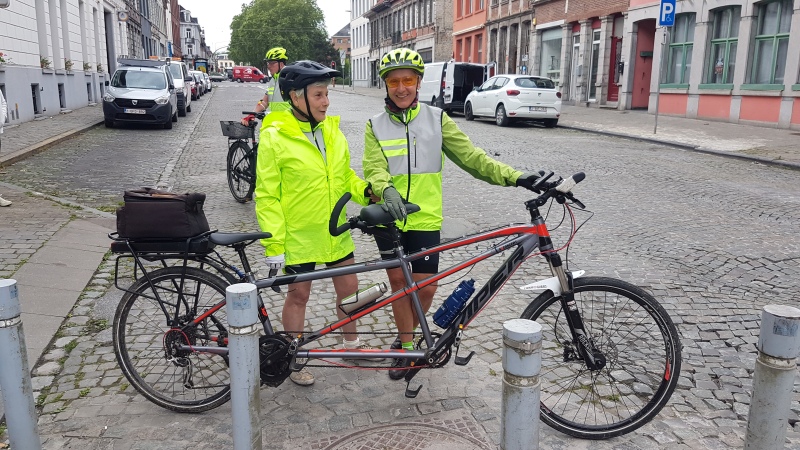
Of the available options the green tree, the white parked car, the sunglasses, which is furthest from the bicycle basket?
the green tree

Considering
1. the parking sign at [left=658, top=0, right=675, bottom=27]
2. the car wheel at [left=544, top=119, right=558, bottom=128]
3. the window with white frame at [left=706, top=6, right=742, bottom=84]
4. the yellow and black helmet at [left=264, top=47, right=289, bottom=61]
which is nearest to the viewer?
the yellow and black helmet at [left=264, top=47, right=289, bottom=61]

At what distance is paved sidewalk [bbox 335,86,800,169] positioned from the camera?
13125mm

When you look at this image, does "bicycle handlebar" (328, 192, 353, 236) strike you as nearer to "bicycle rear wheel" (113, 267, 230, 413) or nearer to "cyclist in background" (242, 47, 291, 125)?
"bicycle rear wheel" (113, 267, 230, 413)

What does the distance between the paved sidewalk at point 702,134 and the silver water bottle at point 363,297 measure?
1084cm

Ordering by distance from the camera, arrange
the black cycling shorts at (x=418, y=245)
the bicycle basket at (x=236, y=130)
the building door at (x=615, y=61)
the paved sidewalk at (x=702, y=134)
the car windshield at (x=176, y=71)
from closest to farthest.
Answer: the black cycling shorts at (x=418, y=245), the bicycle basket at (x=236, y=130), the paved sidewalk at (x=702, y=134), the car windshield at (x=176, y=71), the building door at (x=615, y=61)

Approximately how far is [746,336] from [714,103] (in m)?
18.2

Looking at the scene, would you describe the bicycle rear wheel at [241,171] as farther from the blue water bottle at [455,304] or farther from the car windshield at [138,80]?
the car windshield at [138,80]

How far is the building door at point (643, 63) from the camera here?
24172 millimetres

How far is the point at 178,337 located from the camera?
329 cm

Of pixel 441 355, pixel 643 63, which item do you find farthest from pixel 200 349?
pixel 643 63

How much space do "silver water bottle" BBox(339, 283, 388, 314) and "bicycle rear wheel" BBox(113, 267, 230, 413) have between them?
60 centimetres

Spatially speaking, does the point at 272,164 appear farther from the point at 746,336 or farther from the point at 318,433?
the point at 746,336

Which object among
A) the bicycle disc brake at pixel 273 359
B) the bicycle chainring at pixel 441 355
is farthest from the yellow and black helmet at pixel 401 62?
the bicycle disc brake at pixel 273 359

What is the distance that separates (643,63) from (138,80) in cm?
1766
